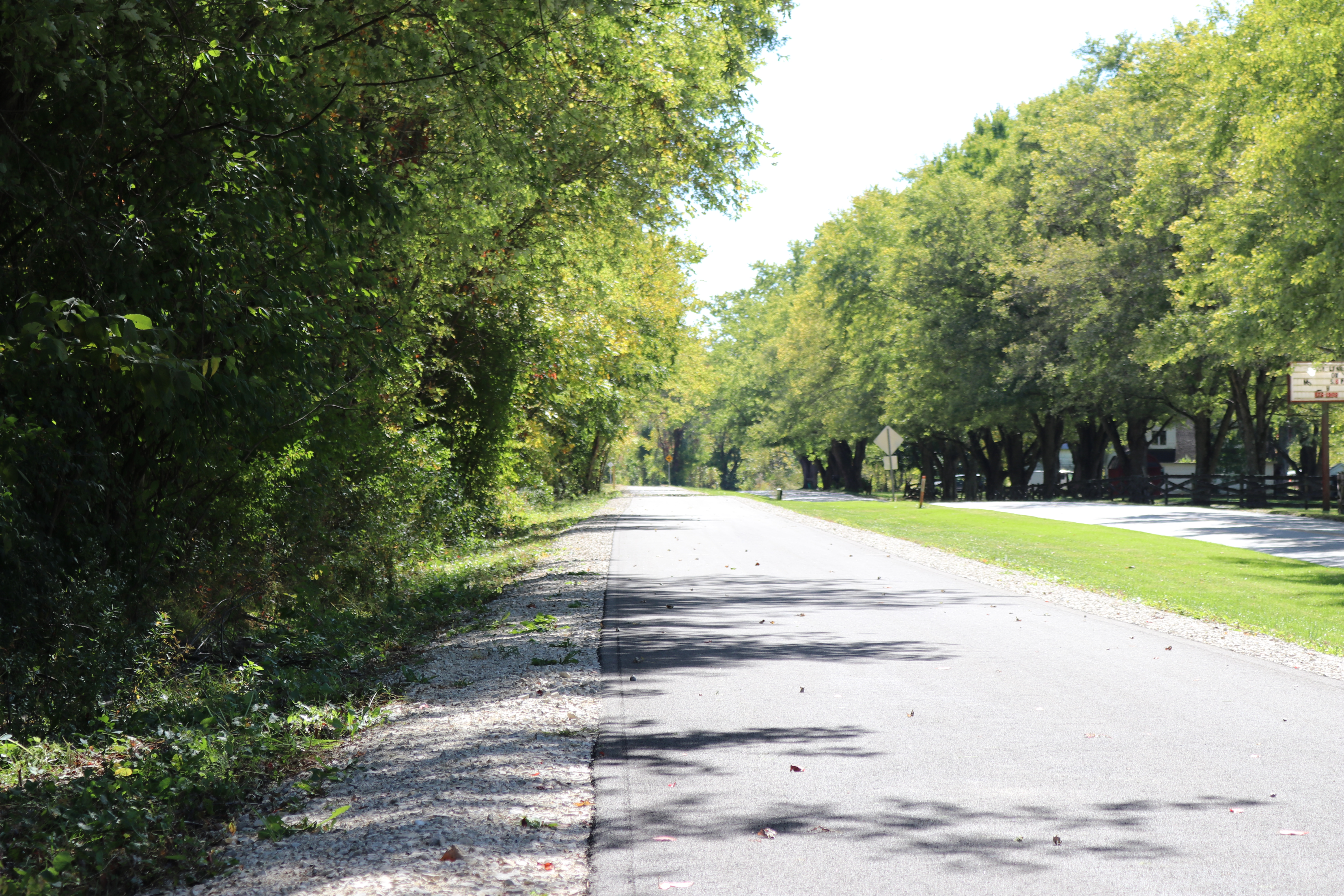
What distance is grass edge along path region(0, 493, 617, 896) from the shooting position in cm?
487

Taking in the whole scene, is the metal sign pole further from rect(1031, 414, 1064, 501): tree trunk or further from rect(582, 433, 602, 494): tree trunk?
rect(582, 433, 602, 494): tree trunk

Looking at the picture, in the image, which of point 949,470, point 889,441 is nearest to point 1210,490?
point 889,441

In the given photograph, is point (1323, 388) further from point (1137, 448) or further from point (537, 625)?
point (537, 625)

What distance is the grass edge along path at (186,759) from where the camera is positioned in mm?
4867

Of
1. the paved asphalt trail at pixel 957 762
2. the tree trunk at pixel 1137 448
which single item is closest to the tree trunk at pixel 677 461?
the tree trunk at pixel 1137 448

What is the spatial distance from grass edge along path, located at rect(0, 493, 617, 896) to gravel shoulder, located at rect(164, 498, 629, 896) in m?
0.20

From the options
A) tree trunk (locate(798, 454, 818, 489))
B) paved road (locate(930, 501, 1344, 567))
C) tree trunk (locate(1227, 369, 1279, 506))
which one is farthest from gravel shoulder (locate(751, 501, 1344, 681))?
tree trunk (locate(798, 454, 818, 489))

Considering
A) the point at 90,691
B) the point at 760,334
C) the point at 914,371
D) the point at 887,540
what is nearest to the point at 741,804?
the point at 90,691

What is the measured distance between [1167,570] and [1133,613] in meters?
6.72

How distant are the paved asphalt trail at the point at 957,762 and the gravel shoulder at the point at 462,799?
21 cm

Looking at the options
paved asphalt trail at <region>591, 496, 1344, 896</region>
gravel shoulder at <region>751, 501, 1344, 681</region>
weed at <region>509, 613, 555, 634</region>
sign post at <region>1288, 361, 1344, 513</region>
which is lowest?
gravel shoulder at <region>751, 501, 1344, 681</region>

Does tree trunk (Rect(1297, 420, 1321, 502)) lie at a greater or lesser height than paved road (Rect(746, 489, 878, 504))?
greater

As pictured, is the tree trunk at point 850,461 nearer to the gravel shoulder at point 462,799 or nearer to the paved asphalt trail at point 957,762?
the paved asphalt trail at point 957,762

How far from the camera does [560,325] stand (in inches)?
882
